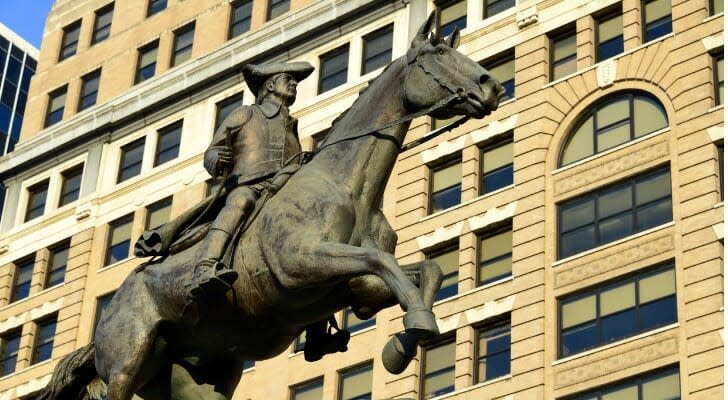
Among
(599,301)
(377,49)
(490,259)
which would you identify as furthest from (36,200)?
(599,301)

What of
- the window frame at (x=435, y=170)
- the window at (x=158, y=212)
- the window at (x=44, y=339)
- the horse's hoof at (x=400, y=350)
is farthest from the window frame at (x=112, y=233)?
the horse's hoof at (x=400, y=350)

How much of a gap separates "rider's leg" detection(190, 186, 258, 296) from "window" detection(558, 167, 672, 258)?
3618cm

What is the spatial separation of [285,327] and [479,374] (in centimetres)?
3711

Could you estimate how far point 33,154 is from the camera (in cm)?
7406

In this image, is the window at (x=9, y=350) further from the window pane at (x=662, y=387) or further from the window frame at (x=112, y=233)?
the window pane at (x=662, y=387)

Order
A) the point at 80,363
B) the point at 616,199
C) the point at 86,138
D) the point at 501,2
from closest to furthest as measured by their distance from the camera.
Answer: the point at 80,363 < the point at 616,199 < the point at 501,2 < the point at 86,138

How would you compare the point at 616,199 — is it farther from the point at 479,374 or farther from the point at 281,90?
the point at 281,90

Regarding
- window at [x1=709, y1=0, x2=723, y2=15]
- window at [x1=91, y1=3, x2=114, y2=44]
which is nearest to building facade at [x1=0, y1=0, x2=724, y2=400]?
window at [x1=709, y1=0, x2=723, y2=15]

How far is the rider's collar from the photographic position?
1808 centimetres

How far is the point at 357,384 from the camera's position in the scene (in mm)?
56031

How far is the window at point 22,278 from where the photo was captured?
71.0 m

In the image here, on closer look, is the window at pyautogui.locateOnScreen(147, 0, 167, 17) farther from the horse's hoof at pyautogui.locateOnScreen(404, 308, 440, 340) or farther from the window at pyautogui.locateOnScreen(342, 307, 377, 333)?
the horse's hoof at pyautogui.locateOnScreen(404, 308, 440, 340)

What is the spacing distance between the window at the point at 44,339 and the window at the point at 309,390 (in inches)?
500

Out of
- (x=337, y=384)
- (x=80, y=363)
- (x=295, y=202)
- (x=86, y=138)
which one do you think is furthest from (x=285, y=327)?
(x=86, y=138)
